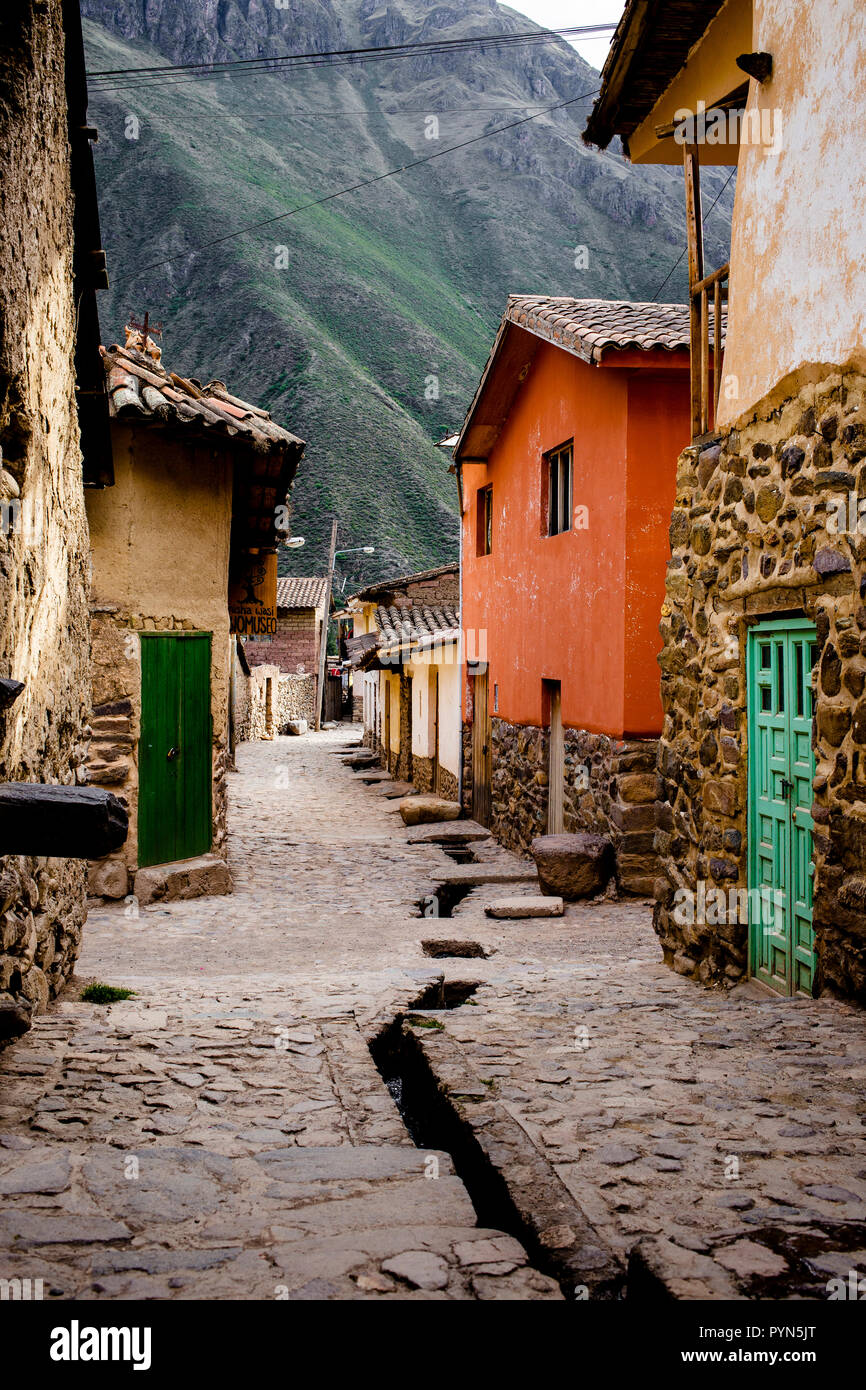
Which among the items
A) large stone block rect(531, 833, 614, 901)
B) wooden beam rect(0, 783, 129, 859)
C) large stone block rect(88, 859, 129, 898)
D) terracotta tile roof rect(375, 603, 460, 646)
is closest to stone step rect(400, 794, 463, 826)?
terracotta tile roof rect(375, 603, 460, 646)

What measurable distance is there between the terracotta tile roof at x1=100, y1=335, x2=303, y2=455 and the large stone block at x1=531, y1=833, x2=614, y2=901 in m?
4.46

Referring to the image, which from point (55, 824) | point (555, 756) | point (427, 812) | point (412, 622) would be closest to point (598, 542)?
point (555, 756)

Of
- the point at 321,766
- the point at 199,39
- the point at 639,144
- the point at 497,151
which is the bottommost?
the point at 321,766

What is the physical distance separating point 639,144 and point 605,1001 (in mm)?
5945

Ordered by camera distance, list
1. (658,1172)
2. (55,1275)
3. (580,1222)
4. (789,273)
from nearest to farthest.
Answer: (55,1275) → (580,1222) → (658,1172) → (789,273)

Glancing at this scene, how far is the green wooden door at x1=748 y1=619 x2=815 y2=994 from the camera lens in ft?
16.6

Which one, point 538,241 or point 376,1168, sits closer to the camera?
point 376,1168

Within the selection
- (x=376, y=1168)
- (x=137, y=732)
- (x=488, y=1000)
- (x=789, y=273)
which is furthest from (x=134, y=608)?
(x=376, y=1168)

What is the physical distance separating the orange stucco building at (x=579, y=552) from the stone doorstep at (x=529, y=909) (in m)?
0.70

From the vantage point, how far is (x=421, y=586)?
1004 inches

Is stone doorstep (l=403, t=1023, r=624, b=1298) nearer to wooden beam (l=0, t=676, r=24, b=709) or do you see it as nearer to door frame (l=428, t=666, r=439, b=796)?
wooden beam (l=0, t=676, r=24, b=709)

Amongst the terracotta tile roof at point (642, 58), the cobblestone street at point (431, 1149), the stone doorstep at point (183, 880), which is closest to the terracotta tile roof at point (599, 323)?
the terracotta tile roof at point (642, 58)

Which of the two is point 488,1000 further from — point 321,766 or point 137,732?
point 321,766

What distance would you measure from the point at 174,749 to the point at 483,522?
24.3 feet
